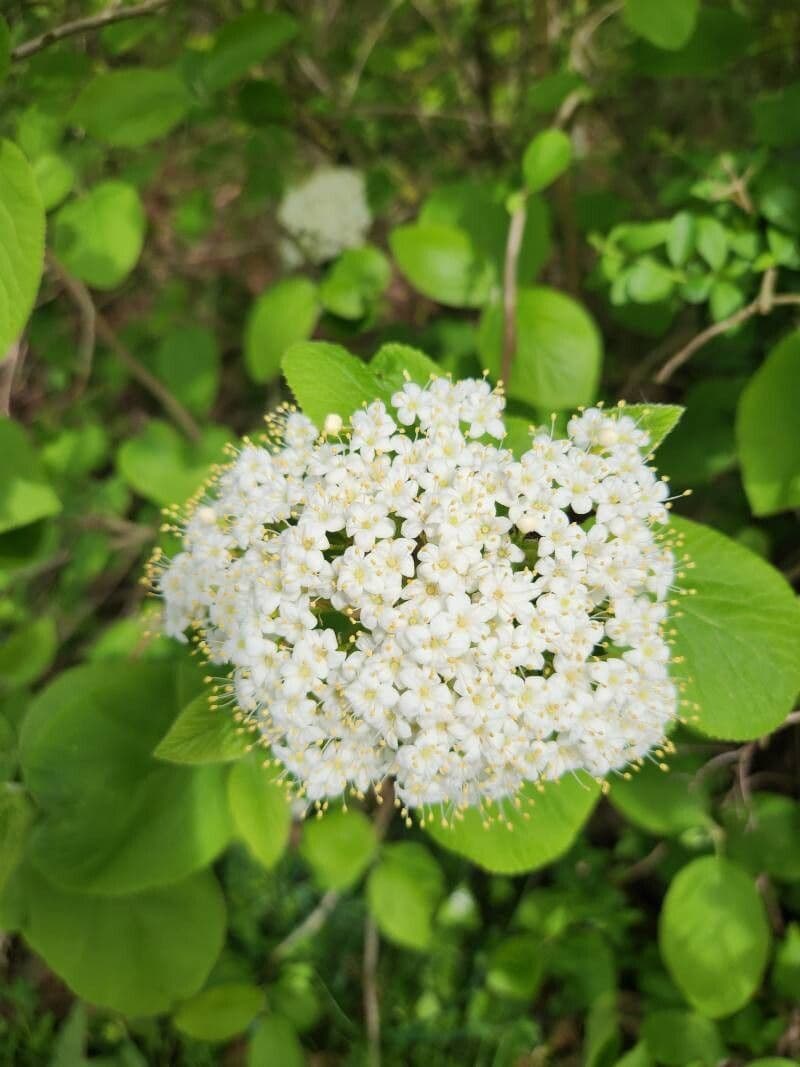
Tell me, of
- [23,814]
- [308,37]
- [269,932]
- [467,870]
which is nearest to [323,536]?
[23,814]

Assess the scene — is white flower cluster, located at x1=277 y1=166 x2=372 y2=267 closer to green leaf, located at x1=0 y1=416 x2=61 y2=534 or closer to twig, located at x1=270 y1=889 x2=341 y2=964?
green leaf, located at x1=0 y1=416 x2=61 y2=534

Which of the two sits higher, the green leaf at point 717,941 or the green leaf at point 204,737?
the green leaf at point 204,737

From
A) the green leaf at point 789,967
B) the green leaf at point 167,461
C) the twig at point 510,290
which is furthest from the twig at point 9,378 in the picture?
the green leaf at point 789,967

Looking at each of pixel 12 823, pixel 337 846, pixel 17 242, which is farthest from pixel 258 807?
pixel 17 242

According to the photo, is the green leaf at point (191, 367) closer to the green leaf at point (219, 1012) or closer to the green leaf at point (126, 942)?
the green leaf at point (126, 942)

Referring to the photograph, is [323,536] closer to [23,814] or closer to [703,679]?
[703,679]

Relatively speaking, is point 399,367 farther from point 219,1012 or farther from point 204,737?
point 219,1012
